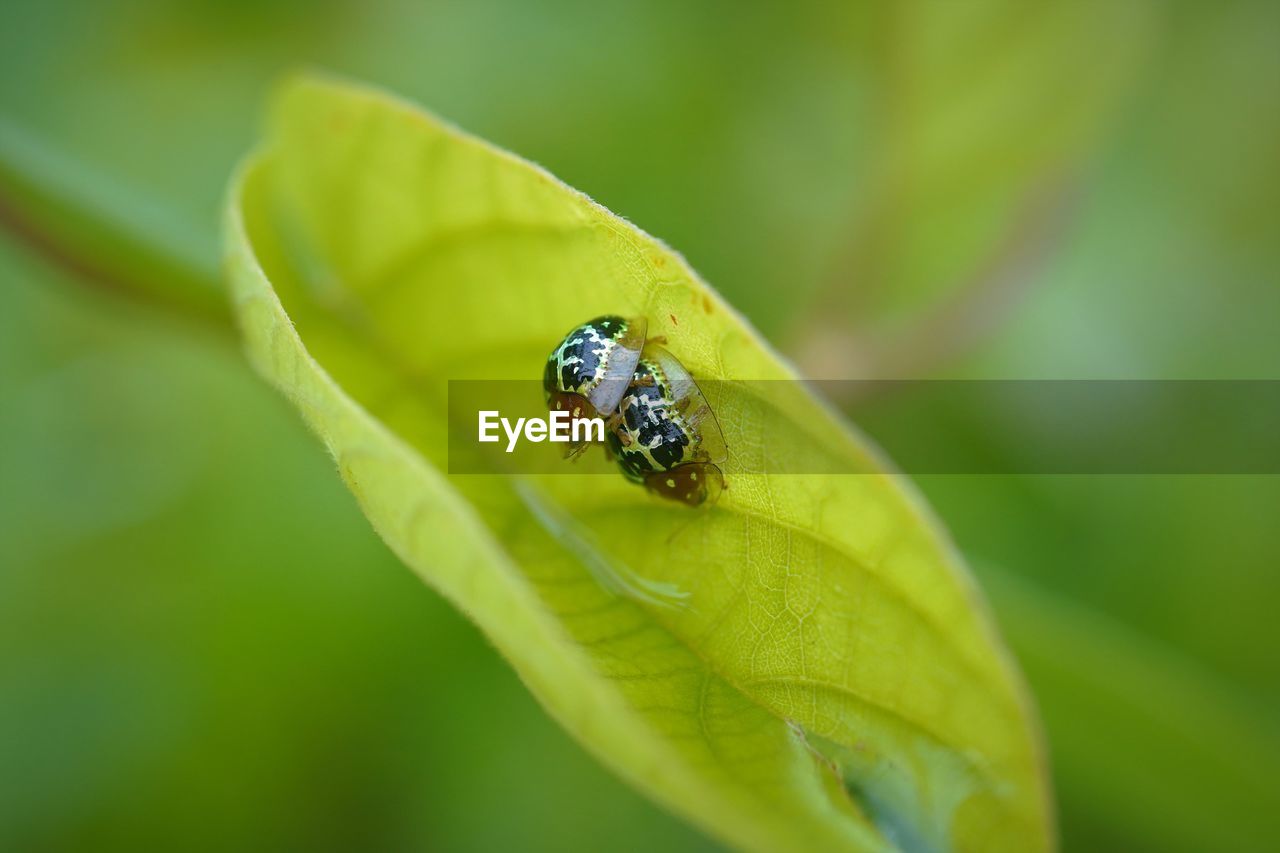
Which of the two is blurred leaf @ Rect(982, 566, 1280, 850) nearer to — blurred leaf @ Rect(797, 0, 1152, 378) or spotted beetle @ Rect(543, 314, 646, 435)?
blurred leaf @ Rect(797, 0, 1152, 378)

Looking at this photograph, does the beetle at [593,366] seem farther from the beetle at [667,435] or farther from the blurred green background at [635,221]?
the blurred green background at [635,221]

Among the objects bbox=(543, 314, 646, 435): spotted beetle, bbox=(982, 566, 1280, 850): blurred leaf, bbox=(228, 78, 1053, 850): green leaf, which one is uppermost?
bbox=(543, 314, 646, 435): spotted beetle

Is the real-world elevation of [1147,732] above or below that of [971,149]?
below

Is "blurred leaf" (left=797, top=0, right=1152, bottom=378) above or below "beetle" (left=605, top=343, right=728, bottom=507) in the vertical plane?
above

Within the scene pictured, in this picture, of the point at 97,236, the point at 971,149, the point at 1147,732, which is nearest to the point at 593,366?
the point at 97,236

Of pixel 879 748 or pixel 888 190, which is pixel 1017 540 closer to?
pixel 888 190

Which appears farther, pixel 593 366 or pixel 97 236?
pixel 97 236

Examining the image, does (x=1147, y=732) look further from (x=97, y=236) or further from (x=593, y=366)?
(x=97, y=236)

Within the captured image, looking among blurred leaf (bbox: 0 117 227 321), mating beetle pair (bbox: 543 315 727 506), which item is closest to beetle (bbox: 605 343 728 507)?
mating beetle pair (bbox: 543 315 727 506)

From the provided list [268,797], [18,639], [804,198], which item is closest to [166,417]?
[18,639]
